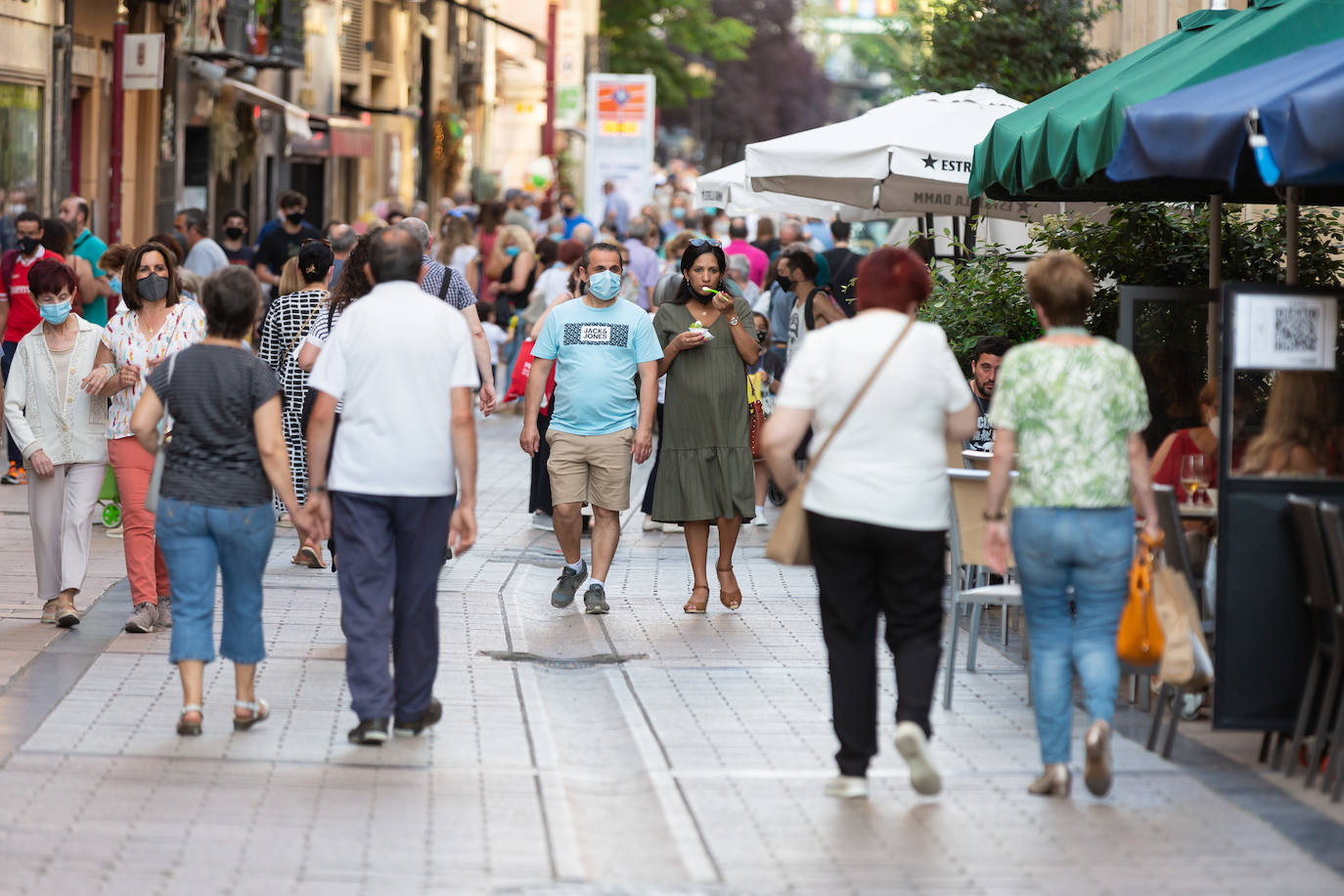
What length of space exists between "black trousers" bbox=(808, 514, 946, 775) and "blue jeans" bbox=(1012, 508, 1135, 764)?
30 centimetres

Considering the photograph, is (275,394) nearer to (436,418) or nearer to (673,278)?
(436,418)

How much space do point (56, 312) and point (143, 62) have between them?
12.3 m

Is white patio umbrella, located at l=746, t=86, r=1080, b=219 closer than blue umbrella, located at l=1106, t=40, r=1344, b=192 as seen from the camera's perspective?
No

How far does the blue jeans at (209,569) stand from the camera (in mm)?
7043

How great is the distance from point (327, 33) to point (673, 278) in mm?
24966

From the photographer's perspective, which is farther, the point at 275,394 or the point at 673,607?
the point at 673,607

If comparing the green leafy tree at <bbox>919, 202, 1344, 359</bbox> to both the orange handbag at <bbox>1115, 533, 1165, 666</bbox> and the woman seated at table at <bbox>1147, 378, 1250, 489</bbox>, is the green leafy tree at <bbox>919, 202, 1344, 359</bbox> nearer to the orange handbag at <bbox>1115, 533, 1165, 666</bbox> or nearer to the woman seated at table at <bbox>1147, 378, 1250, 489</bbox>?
the woman seated at table at <bbox>1147, 378, 1250, 489</bbox>

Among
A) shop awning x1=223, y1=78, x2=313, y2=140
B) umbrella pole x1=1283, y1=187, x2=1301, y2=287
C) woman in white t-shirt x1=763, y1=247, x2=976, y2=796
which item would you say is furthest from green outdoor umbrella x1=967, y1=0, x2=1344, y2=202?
shop awning x1=223, y1=78, x2=313, y2=140

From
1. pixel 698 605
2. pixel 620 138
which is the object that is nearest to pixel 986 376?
pixel 698 605

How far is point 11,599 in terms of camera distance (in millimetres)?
10000

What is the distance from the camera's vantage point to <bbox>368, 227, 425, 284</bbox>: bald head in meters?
6.93

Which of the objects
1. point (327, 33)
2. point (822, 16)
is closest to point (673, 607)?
point (327, 33)

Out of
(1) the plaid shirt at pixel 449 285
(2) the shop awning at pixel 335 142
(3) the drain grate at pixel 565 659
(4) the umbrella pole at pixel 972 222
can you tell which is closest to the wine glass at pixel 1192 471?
(3) the drain grate at pixel 565 659

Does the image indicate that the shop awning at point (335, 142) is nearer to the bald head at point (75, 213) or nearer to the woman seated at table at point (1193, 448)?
the bald head at point (75, 213)
